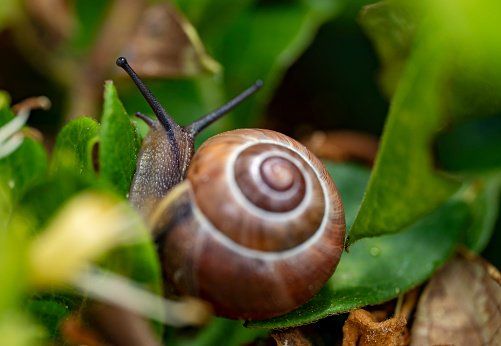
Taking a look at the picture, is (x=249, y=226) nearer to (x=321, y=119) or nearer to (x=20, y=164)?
(x=20, y=164)

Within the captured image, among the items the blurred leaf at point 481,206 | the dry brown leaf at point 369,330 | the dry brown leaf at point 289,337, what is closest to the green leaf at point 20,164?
the dry brown leaf at point 289,337

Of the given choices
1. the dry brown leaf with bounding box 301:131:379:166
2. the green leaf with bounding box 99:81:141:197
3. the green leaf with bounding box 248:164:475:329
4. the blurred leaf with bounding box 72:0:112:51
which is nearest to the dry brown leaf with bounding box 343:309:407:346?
the green leaf with bounding box 248:164:475:329

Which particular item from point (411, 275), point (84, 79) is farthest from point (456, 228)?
point (84, 79)

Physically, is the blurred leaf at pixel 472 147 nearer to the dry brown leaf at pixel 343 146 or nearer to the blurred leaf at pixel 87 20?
the dry brown leaf at pixel 343 146

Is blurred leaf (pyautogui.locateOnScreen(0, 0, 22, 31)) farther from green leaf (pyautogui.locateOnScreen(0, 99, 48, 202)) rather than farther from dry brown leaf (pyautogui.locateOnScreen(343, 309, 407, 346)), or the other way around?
dry brown leaf (pyautogui.locateOnScreen(343, 309, 407, 346))

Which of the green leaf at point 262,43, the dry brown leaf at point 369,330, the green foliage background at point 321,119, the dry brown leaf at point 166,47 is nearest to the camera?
the green foliage background at point 321,119

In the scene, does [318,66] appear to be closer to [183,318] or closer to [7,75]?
[7,75]

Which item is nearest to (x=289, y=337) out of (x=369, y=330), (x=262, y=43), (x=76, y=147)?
(x=369, y=330)

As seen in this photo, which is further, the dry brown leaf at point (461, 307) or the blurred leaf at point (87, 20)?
the blurred leaf at point (87, 20)

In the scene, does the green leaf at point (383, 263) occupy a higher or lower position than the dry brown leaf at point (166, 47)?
lower
